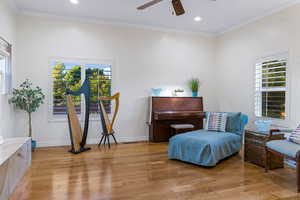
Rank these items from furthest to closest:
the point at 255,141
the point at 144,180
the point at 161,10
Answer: the point at 161,10, the point at 255,141, the point at 144,180

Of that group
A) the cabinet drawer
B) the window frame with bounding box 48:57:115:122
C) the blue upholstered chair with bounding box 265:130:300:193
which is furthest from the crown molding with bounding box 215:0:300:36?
the window frame with bounding box 48:57:115:122

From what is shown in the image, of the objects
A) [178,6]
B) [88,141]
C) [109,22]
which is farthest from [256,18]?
[88,141]

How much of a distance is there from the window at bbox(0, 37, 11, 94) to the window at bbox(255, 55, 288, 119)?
5227 mm

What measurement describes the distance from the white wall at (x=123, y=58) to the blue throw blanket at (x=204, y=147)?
189cm

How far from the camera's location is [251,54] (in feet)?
16.0

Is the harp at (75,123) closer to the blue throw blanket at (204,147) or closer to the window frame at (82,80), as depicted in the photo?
the window frame at (82,80)

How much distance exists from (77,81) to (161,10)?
2556 millimetres

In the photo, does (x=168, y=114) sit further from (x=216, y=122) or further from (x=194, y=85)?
(x=194, y=85)

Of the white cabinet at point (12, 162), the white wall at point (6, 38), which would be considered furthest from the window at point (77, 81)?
the white cabinet at point (12, 162)

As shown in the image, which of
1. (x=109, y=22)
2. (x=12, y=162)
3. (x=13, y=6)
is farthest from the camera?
(x=109, y=22)

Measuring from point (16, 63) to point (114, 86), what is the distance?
86.4 inches

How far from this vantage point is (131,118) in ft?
17.4

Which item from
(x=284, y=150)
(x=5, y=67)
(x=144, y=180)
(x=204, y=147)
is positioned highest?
(x=5, y=67)

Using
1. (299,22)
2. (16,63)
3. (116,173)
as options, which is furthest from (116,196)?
(299,22)
